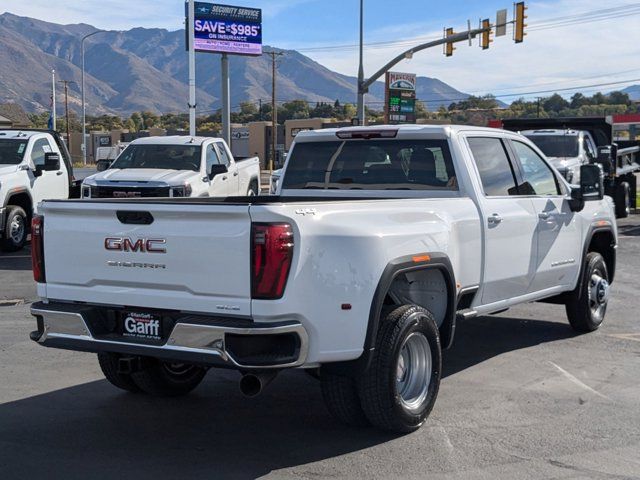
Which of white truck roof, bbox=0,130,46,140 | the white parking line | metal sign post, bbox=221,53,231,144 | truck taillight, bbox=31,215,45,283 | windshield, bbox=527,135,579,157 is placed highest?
metal sign post, bbox=221,53,231,144

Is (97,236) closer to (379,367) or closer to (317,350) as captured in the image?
(317,350)

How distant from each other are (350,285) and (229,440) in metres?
1.34

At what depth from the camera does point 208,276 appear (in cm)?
480

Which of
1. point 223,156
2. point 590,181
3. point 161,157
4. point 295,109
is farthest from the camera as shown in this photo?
point 295,109

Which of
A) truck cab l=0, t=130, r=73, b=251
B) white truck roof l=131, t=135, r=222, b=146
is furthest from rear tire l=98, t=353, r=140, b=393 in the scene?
white truck roof l=131, t=135, r=222, b=146

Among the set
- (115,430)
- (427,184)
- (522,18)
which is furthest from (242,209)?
(522,18)

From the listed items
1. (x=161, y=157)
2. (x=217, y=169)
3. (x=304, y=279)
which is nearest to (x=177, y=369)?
(x=304, y=279)

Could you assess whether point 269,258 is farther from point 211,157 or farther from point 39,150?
point 39,150

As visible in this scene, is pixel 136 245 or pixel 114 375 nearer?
pixel 136 245

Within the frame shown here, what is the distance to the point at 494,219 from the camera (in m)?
6.65

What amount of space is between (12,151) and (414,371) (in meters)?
12.0

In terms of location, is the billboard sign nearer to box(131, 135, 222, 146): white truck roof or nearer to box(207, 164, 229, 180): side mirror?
box(131, 135, 222, 146): white truck roof

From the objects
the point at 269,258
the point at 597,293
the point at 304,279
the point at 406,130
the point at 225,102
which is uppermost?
the point at 225,102

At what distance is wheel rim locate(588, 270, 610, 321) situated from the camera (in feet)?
28.1
